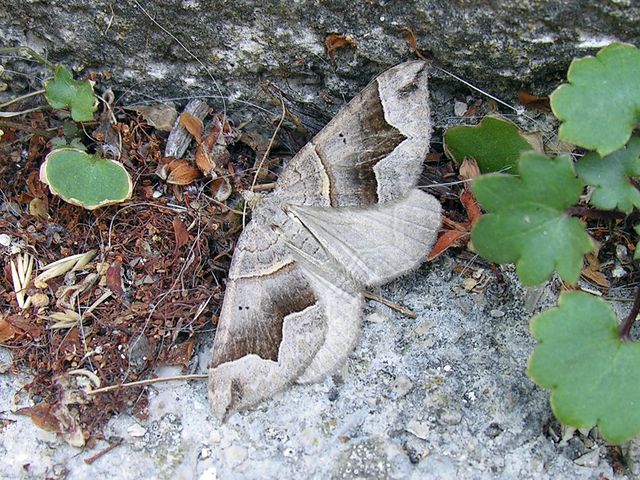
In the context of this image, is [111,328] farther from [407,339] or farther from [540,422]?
[540,422]

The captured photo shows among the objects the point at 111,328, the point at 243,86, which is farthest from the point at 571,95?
the point at 111,328

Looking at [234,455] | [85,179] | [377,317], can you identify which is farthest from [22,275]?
[377,317]

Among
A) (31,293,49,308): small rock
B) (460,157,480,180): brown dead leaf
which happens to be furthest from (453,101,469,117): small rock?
(31,293,49,308): small rock

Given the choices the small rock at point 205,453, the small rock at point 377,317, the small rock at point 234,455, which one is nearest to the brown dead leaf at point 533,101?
the small rock at point 377,317

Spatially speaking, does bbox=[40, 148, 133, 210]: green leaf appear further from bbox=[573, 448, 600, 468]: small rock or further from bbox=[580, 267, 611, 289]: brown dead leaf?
bbox=[573, 448, 600, 468]: small rock

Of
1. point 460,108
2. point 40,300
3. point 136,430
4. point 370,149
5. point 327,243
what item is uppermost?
point 460,108

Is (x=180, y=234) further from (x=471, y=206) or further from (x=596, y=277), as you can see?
(x=596, y=277)
